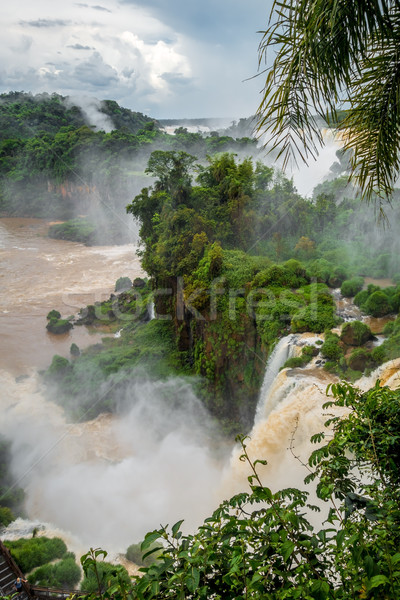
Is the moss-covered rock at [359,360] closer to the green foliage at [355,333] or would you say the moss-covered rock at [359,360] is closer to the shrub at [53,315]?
the green foliage at [355,333]

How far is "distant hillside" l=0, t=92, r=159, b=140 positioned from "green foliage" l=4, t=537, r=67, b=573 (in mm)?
49968

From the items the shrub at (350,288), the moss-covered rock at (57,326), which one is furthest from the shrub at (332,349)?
the moss-covered rock at (57,326)

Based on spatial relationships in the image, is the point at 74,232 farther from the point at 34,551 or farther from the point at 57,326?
the point at 34,551

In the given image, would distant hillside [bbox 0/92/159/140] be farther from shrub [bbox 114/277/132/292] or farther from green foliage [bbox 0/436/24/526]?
green foliage [bbox 0/436/24/526]

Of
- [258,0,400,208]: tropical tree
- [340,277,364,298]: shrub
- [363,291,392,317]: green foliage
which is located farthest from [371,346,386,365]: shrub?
[258,0,400,208]: tropical tree

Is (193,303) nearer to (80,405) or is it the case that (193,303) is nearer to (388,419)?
(80,405)

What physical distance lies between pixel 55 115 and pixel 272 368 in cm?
6059

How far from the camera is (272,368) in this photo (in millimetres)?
11609

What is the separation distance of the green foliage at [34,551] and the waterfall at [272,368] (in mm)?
5478

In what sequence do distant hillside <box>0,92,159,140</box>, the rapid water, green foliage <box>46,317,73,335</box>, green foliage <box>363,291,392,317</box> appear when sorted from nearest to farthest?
the rapid water, green foliage <box>363,291,392,317</box>, green foliage <box>46,317,73,335</box>, distant hillside <box>0,92,159,140</box>

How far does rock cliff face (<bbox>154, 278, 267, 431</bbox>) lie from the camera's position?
13.0m

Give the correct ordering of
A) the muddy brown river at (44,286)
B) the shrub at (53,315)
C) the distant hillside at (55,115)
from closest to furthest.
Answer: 1. the muddy brown river at (44,286)
2. the shrub at (53,315)
3. the distant hillside at (55,115)

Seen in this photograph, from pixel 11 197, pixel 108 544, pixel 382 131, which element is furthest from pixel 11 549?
pixel 11 197

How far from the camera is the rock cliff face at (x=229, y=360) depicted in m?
13.0
